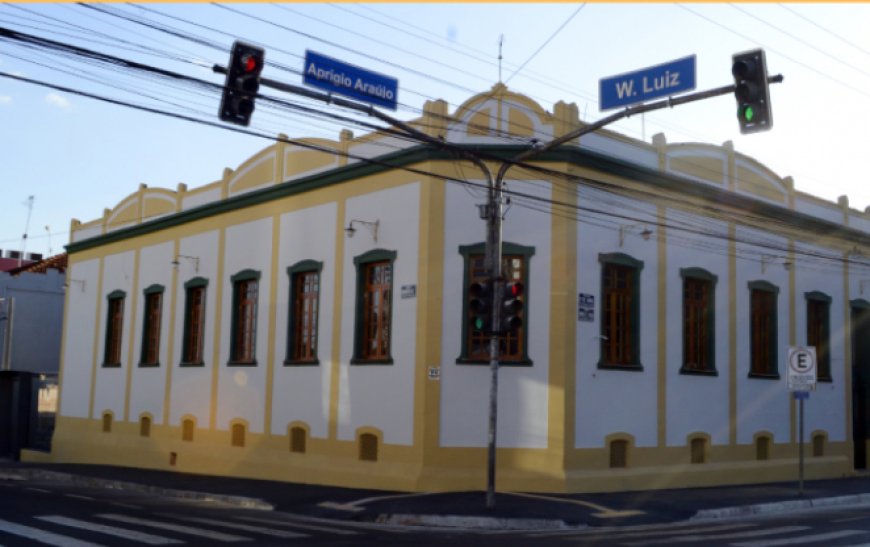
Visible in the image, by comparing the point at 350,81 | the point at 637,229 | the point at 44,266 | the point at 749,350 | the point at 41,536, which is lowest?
the point at 41,536

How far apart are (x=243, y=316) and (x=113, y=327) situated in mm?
8253

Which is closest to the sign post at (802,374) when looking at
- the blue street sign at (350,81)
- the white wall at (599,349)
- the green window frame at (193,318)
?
the white wall at (599,349)

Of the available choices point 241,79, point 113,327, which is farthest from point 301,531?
point 113,327

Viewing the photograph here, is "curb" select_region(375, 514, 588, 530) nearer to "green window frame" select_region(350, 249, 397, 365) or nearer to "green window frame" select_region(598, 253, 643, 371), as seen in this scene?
"green window frame" select_region(350, 249, 397, 365)

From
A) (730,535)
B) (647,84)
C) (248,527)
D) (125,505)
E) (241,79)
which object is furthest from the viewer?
(125,505)

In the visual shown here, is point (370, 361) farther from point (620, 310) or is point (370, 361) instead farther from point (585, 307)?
point (620, 310)

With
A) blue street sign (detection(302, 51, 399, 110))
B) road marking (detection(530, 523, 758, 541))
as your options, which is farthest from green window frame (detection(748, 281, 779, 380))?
blue street sign (detection(302, 51, 399, 110))

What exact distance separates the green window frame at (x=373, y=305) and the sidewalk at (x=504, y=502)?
310cm

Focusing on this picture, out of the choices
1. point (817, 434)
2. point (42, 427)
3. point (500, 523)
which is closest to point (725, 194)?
point (817, 434)

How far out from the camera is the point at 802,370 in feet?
64.6

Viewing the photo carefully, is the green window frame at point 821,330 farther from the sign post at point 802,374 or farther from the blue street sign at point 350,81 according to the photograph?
the blue street sign at point 350,81

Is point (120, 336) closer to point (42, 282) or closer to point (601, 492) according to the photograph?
point (42, 282)

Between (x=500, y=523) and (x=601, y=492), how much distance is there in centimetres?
492

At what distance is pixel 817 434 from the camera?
1019 inches
